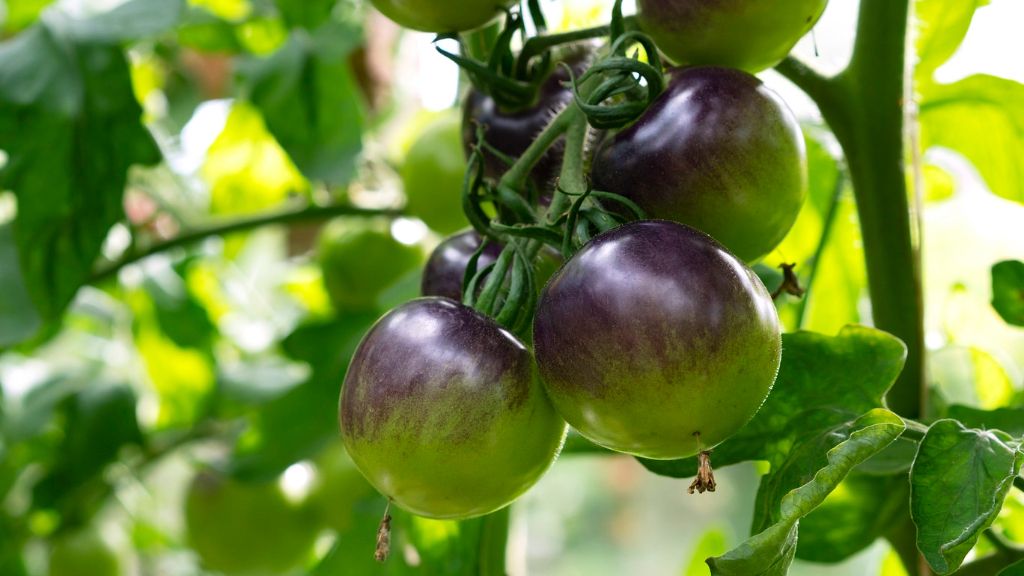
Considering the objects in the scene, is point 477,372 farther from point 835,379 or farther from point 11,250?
point 11,250

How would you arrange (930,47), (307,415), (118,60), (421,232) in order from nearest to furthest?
(930,47)
(118,60)
(307,415)
(421,232)

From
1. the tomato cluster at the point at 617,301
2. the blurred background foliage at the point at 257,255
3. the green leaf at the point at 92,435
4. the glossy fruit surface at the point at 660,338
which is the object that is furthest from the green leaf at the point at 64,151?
the glossy fruit surface at the point at 660,338

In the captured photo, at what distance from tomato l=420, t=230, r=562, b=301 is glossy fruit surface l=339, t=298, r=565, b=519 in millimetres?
70

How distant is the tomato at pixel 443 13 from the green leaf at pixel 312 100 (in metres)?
0.39

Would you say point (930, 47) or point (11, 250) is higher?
point (930, 47)

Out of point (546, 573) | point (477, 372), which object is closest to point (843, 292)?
point (477, 372)

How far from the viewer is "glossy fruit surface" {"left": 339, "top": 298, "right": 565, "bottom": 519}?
346mm

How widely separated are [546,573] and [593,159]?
10.6ft

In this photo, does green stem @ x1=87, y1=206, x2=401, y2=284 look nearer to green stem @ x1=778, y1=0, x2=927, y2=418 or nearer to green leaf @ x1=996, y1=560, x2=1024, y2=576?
green stem @ x1=778, y1=0, x2=927, y2=418

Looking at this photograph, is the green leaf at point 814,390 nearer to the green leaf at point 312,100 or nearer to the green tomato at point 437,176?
the green tomato at point 437,176

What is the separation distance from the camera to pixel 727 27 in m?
0.39

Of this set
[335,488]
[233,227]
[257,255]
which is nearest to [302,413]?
[335,488]

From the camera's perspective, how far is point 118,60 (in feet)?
2.38

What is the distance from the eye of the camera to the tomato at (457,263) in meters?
0.43
